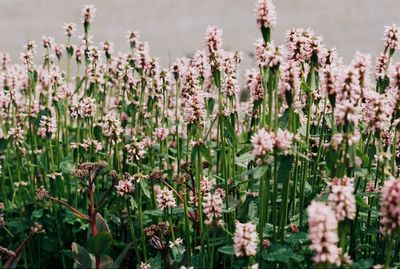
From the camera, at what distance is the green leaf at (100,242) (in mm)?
3211

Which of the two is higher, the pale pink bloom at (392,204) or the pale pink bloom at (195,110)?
the pale pink bloom at (195,110)

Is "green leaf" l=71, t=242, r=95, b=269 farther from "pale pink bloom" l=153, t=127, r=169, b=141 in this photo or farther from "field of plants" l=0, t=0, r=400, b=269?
"pale pink bloom" l=153, t=127, r=169, b=141

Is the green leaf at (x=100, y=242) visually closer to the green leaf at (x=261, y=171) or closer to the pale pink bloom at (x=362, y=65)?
the green leaf at (x=261, y=171)

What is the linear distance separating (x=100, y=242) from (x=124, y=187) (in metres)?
0.42

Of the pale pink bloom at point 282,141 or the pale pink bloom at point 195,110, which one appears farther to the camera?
the pale pink bloom at point 195,110

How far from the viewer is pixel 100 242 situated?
3.22 metres

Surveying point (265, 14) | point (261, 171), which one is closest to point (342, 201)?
point (261, 171)

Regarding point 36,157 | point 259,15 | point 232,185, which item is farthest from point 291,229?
point 36,157

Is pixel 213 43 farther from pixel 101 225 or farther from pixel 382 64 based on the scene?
pixel 101 225

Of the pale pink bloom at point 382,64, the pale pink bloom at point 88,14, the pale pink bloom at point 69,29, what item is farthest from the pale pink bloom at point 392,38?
the pale pink bloom at point 69,29

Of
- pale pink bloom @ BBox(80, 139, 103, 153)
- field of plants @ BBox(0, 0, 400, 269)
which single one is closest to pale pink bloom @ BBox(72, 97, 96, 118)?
field of plants @ BBox(0, 0, 400, 269)

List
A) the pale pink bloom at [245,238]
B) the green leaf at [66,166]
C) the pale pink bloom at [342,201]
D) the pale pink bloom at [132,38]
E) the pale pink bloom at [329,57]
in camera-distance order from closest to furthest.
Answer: the pale pink bloom at [342,201]
the pale pink bloom at [245,238]
the pale pink bloom at [329,57]
the green leaf at [66,166]
the pale pink bloom at [132,38]

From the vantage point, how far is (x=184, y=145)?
5316 millimetres

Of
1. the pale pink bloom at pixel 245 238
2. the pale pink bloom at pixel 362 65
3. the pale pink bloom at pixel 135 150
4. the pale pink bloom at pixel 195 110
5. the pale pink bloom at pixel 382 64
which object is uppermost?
the pale pink bloom at pixel 382 64
